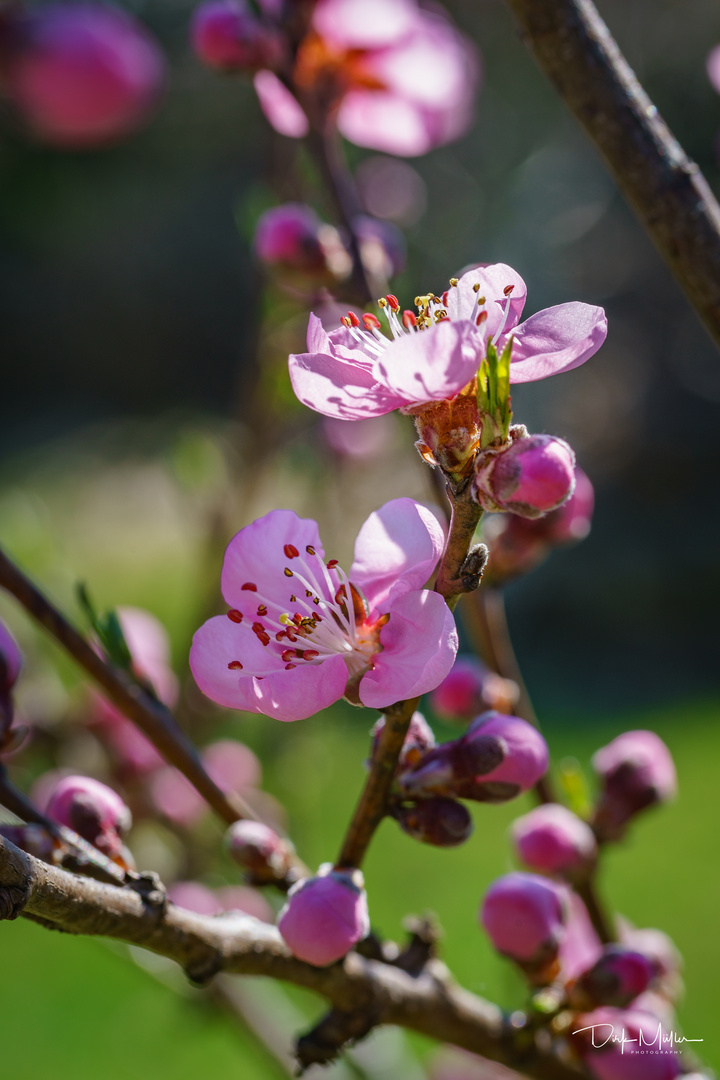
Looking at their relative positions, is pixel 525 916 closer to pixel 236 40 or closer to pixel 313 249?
pixel 313 249

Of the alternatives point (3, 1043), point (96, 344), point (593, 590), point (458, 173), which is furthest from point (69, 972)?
point (96, 344)

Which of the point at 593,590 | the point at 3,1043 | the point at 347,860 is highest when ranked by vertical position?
the point at 347,860

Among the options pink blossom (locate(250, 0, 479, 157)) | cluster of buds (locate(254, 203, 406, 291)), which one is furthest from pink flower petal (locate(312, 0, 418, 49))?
cluster of buds (locate(254, 203, 406, 291))

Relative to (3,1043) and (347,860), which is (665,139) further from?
(3,1043)

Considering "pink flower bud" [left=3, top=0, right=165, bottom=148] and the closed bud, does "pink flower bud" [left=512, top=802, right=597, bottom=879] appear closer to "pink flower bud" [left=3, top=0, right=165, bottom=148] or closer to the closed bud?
the closed bud

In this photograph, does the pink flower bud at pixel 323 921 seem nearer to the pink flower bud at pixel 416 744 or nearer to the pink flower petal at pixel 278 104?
the pink flower bud at pixel 416 744

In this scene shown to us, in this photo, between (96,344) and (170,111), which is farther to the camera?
(96,344)
